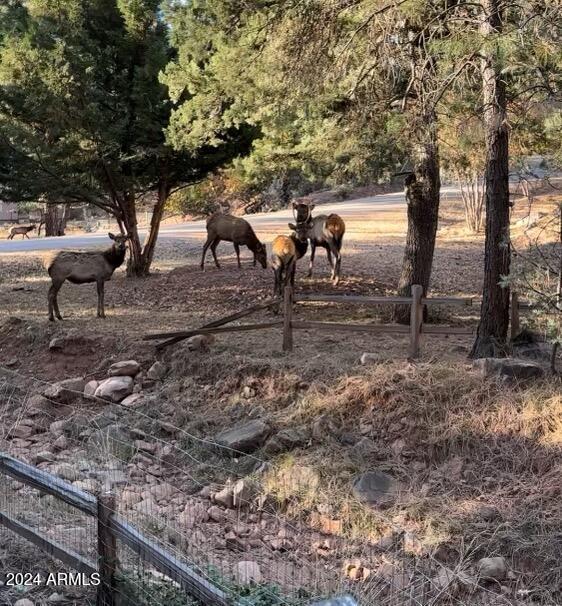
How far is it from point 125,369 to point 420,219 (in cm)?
480

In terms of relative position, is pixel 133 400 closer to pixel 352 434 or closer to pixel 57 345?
pixel 57 345

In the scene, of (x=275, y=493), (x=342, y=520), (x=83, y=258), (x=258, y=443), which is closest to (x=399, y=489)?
(x=342, y=520)

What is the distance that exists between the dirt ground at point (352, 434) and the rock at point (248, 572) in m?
0.10

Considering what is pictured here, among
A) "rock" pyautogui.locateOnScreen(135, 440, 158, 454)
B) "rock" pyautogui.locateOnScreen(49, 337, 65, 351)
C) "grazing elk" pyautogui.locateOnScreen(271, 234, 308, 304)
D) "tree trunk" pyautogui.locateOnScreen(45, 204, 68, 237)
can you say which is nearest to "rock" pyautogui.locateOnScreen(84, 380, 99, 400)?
"rock" pyautogui.locateOnScreen(49, 337, 65, 351)

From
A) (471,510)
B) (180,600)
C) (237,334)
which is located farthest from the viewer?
(237,334)

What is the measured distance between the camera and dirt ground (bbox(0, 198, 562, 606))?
243 inches

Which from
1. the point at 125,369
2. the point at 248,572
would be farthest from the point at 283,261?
the point at 248,572

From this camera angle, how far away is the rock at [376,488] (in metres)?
6.97

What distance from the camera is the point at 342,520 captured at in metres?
6.76

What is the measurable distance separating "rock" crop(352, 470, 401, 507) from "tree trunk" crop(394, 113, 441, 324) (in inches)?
172

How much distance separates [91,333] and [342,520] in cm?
580

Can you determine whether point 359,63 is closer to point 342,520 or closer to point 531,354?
point 531,354

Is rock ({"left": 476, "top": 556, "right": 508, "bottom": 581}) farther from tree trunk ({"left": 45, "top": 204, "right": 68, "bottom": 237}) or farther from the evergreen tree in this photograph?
tree trunk ({"left": 45, "top": 204, "right": 68, "bottom": 237})

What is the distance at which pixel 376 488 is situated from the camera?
281 inches
